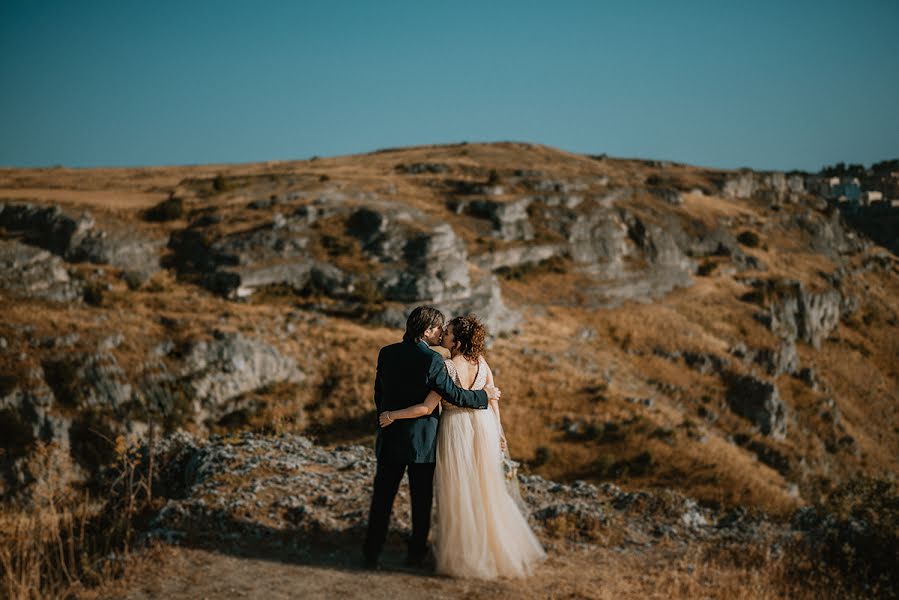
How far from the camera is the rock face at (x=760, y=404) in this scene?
4369cm

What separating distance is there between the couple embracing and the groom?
12 mm

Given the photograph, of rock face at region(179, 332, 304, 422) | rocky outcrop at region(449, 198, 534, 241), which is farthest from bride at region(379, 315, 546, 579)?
rocky outcrop at region(449, 198, 534, 241)

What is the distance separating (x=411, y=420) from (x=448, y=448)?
63cm

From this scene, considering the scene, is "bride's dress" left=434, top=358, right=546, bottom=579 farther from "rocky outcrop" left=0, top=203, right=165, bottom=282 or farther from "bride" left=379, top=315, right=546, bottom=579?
"rocky outcrop" left=0, top=203, right=165, bottom=282

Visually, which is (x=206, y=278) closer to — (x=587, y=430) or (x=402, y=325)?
(x=402, y=325)

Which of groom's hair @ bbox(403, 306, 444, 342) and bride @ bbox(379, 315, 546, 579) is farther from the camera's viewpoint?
bride @ bbox(379, 315, 546, 579)

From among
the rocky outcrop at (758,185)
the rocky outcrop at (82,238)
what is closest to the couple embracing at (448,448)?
the rocky outcrop at (82,238)

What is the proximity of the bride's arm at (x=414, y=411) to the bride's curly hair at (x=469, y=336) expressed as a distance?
66cm

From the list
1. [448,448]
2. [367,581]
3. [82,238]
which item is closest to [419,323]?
[448,448]

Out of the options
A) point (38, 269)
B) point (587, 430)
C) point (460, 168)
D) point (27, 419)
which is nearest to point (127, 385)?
point (27, 419)

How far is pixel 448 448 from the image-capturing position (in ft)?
25.0

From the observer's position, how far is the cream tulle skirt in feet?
25.1

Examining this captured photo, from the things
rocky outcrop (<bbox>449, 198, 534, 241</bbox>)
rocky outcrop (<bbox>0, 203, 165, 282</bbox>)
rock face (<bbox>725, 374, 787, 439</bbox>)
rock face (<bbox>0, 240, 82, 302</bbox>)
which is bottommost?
rock face (<bbox>725, 374, 787, 439</bbox>)

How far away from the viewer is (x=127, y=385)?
2869 cm
